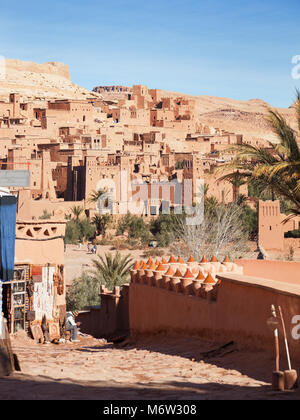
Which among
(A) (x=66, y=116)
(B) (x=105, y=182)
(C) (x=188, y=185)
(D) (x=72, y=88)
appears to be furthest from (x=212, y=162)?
(D) (x=72, y=88)

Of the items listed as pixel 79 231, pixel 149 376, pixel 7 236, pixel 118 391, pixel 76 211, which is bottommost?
pixel 79 231

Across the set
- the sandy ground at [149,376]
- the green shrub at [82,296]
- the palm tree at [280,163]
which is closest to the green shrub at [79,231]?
the green shrub at [82,296]

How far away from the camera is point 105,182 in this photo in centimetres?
4506

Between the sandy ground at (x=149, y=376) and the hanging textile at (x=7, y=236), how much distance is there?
1.23 meters

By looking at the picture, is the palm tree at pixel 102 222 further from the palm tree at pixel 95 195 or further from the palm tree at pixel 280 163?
the palm tree at pixel 280 163

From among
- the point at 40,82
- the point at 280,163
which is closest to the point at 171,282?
the point at 280,163

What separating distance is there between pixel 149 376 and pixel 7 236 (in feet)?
12.4

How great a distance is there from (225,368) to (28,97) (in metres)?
77.9

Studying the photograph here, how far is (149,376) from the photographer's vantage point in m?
7.20

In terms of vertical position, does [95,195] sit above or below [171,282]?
above

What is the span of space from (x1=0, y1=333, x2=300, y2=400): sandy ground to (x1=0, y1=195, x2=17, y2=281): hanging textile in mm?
1227

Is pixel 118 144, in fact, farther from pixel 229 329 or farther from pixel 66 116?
pixel 229 329

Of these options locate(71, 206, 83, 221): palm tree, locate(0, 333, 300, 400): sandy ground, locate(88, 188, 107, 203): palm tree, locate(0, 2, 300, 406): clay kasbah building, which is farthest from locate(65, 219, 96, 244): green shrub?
locate(0, 333, 300, 400): sandy ground

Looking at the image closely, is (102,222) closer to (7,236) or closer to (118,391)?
(7,236)
